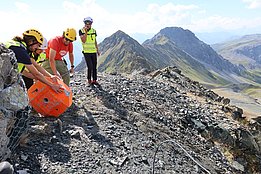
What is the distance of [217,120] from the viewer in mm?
18156

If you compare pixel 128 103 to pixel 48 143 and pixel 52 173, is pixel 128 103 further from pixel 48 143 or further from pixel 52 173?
Result: pixel 52 173

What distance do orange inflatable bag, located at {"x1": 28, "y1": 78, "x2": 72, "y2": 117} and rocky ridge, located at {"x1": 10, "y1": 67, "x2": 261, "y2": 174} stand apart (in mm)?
365

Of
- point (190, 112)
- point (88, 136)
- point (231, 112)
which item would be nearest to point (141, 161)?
point (88, 136)

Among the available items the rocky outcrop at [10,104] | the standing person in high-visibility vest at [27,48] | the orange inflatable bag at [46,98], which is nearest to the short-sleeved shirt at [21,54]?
the standing person in high-visibility vest at [27,48]

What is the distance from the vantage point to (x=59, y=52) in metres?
11.4

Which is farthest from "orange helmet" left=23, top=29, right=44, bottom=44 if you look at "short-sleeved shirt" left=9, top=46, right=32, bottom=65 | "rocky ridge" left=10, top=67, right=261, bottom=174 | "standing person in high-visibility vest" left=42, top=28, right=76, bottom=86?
"rocky ridge" left=10, top=67, right=261, bottom=174

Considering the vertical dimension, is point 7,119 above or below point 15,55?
below

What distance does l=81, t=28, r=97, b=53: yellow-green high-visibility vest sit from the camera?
14508 mm

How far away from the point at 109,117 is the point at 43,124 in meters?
3.14

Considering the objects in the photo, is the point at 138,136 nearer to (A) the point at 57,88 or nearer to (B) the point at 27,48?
(A) the point at 57,88

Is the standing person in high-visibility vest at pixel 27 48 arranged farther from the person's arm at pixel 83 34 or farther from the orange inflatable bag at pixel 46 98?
the person's arm at pixel 83 34

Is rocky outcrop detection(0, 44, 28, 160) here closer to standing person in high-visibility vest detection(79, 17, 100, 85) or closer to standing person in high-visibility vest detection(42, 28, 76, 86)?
standing person in high-visibility vest detection(42, 28, 76, 86)

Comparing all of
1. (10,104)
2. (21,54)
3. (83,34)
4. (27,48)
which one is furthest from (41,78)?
(83,34)

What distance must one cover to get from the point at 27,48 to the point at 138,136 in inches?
194
